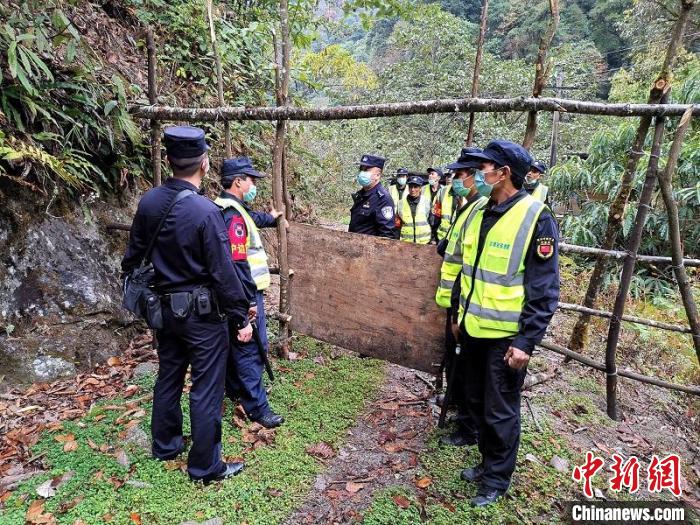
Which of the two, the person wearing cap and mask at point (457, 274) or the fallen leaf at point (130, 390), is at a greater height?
the person wearing cap and mask at point (457, 274)

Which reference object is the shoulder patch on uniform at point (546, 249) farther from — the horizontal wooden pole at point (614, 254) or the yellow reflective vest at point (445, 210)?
the yellow reflective vest at point (445, 210)

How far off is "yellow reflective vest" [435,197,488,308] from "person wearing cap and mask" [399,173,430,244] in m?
3.53

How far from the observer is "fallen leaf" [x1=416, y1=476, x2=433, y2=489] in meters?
3.24

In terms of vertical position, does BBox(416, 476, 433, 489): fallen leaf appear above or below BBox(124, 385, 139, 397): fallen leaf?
above

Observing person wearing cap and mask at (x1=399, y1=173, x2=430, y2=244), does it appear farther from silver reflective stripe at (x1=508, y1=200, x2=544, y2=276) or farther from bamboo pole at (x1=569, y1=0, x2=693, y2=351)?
silver reflective stripe at (x1=508, y1=200, x2=544, y2=276)

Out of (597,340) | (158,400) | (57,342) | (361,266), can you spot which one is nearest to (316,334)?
(361,266)

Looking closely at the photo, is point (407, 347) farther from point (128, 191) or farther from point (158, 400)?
point (128, 191)

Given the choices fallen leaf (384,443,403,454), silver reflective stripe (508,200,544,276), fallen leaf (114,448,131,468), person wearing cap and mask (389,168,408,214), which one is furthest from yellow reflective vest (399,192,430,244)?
fallen leaf (114,448,131,468)

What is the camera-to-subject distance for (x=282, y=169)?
4867mm

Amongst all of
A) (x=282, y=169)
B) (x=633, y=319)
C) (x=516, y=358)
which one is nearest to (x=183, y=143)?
(x=282, y=169)

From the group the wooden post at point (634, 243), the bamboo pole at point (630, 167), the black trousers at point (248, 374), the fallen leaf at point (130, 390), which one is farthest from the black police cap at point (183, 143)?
the wooden post at point (634, 243)

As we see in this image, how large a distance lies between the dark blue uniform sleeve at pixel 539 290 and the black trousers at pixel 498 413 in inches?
7.3

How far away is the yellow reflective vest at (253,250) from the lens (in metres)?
3.73

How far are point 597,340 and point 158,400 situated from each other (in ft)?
17.6
